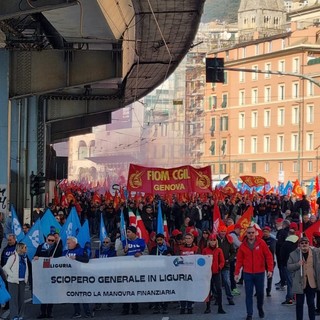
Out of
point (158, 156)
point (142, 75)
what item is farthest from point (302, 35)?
point (142, 75)

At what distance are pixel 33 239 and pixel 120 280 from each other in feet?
13.2

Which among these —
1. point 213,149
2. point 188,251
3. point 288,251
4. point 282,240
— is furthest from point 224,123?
point 188,251

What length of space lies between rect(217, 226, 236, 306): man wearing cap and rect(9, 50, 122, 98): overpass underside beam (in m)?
12.7

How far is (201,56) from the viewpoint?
109000mm

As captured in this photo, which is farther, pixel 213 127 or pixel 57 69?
pixel 213 127

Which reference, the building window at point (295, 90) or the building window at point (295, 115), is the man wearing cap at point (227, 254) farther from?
the building window at point (295, 90)

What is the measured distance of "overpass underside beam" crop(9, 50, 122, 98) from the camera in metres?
28.8

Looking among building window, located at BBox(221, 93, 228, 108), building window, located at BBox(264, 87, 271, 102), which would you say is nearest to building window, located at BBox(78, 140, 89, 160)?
building window, located at BBox(221, 93, 228, 108)

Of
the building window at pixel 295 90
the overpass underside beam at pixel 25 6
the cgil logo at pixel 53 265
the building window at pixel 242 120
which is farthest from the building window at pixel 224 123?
the cgil logo at pixel 53 265

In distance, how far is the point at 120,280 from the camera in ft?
52.9

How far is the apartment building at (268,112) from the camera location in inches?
3708

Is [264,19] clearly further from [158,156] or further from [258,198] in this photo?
[258,198]

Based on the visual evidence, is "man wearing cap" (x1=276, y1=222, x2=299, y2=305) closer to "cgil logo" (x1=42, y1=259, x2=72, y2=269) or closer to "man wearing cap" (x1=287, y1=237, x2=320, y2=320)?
"man wearing cap" (x1=287, y1=237, x2=320, y2=320)

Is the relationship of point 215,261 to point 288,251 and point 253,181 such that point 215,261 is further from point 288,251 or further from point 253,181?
point 253,181
